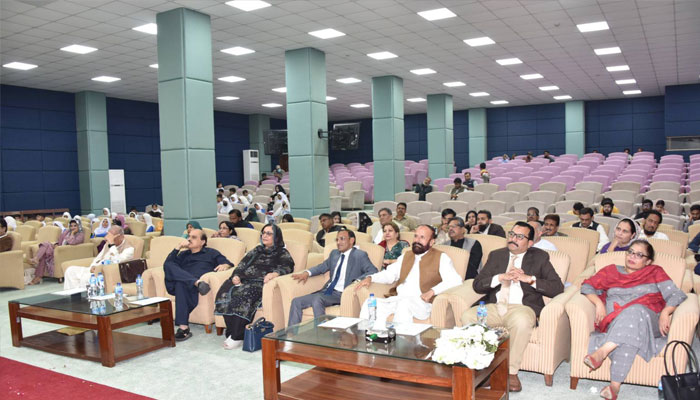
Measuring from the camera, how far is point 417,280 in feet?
15.8

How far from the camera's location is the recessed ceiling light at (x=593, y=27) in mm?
10694

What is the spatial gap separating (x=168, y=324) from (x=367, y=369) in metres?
2.63

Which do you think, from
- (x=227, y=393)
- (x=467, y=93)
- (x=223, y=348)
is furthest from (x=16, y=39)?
(x=467, y=93)

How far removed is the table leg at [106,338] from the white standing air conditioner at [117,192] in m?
13.7

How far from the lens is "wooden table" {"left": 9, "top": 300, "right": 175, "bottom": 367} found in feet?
15.4

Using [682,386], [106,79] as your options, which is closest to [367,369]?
[682,386]

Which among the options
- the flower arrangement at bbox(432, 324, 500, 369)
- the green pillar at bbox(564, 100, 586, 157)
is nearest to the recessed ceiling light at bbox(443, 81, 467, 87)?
the green pillar at bbox(564, 100, 586, 157)

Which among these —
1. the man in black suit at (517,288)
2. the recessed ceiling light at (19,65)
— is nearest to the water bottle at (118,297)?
the man in black suit at (517,288)

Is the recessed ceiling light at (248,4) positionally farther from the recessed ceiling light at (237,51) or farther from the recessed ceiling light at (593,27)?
the recessed ceiling light at (593,27)

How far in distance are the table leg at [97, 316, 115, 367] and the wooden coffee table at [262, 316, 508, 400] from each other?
1.68 meters

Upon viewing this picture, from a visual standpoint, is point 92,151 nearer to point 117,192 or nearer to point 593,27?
point 117,192

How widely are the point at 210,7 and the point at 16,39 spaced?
452 cm

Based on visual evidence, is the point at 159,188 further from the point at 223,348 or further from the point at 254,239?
the point at 223,348

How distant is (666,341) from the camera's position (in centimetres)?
368
